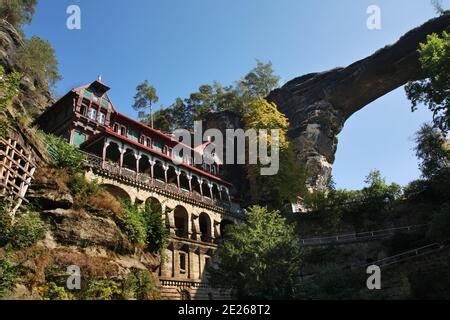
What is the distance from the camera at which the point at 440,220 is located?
24.2 metres

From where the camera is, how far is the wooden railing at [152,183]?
3081 cm

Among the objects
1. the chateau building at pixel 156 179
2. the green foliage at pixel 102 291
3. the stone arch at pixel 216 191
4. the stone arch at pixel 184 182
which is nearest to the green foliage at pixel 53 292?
the green foliage at pixel 102 291

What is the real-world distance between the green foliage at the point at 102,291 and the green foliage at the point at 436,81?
2617 centimetres

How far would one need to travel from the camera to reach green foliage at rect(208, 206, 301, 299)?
24312mm

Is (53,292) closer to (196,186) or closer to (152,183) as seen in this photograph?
(152,183)

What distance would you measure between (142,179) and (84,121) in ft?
29.4

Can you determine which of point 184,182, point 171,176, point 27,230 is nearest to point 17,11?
point 171,176

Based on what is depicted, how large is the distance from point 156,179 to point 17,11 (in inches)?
1227

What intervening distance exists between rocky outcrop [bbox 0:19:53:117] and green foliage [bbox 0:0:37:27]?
4.47m

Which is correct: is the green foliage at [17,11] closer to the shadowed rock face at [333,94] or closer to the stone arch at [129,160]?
the stone arch at [129,160]

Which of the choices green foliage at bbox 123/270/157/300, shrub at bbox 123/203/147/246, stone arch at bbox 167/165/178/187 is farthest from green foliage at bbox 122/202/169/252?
stone arch at bbox 167/165/178/187

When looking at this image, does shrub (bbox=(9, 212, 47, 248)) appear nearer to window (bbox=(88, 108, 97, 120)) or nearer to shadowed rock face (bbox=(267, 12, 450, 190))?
window (bbox=(88, 108, 97, 120))

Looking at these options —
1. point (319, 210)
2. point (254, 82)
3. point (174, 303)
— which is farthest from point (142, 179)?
→ point (254, 82)

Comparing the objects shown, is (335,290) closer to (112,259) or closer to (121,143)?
(112,259)
